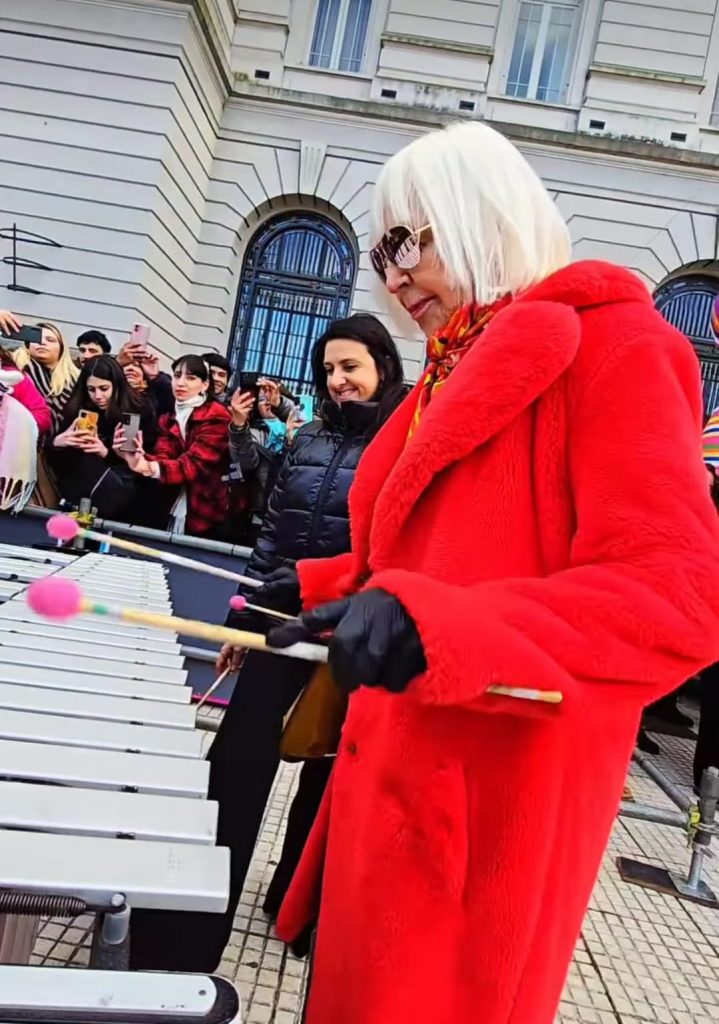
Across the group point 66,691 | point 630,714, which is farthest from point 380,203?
point 66,691

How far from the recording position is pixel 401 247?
1084 millimetres

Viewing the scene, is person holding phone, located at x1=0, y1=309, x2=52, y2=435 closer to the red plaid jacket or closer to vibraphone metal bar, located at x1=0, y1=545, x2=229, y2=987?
the red plaid jacket

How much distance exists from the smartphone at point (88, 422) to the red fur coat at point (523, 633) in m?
3.50

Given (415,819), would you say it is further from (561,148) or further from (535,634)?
(561,148)

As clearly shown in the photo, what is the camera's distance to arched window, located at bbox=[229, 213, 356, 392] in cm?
1138

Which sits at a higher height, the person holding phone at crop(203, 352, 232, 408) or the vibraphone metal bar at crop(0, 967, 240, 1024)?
the person holding phone at crop(203, 352, 232, 408)

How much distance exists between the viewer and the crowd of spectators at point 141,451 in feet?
13.4

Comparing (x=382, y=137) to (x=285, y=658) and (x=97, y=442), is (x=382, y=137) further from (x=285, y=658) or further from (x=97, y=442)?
(x=285, y=658)

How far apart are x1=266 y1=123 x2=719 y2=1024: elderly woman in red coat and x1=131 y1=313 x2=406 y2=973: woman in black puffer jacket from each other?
2.15 ft

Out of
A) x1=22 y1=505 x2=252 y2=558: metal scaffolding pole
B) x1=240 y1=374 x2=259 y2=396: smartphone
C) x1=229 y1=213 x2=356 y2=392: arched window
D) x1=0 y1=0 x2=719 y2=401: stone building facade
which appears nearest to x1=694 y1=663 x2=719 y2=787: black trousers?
x1=22 y1=505 x2=252 y2=558: metal scaffolding pole

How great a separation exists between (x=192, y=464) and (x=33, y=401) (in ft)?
3.36

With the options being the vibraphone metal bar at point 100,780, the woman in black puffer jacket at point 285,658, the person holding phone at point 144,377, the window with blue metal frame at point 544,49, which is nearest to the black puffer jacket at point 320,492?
the woman in black puffer jacket at point 285,658

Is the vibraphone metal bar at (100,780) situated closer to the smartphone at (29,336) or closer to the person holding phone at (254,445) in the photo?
the person holding phone at (254,445)

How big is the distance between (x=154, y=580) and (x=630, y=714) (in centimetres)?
209
